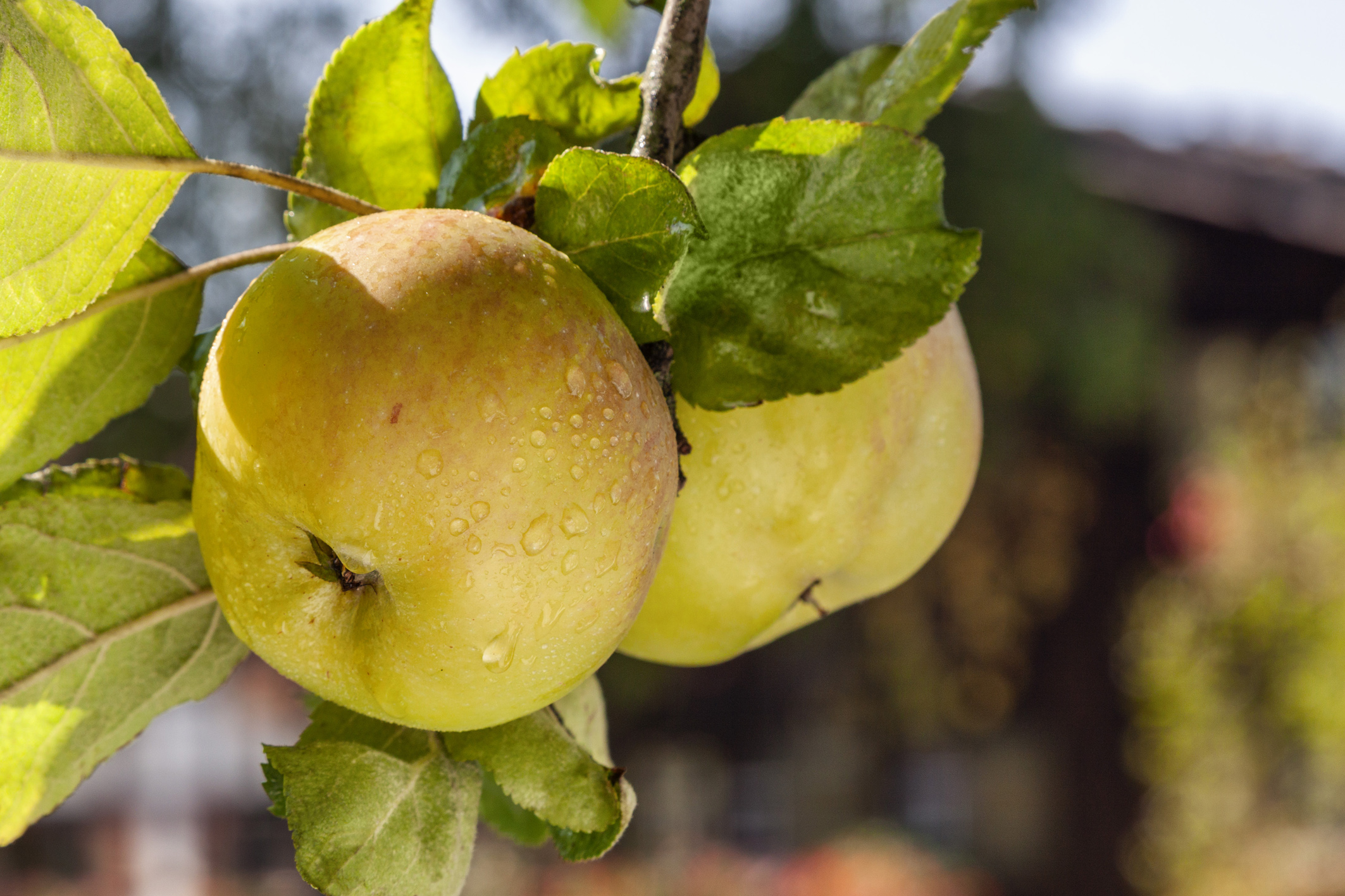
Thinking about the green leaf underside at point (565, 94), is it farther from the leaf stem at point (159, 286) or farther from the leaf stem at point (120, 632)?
the leaf stem at point (120, 632)

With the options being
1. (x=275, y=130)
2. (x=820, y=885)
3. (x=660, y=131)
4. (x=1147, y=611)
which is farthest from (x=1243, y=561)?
(x=660, y=131)

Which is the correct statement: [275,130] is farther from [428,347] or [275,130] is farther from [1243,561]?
[1243,561]

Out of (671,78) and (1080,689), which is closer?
(671,78)

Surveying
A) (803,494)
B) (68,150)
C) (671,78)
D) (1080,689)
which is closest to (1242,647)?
(1080,689)

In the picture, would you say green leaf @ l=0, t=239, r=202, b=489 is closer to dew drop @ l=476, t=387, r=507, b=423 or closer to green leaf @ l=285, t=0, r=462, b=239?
green leaf @ l=285, t=0, r=462, b=239

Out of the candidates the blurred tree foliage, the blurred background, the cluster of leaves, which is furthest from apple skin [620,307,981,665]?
the blurred tree foliage

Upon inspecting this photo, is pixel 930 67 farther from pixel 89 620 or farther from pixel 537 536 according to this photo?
pixel 89 620
